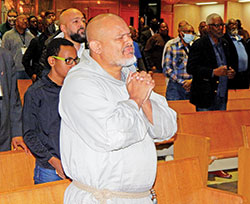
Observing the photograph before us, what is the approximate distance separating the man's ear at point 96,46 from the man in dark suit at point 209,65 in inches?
147

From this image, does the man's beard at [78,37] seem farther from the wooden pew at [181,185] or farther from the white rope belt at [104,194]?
the white rope belt at [104,194]

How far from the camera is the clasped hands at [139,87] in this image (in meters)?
2.32

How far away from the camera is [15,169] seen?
396 cm

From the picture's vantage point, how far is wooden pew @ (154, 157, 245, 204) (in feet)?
12.1

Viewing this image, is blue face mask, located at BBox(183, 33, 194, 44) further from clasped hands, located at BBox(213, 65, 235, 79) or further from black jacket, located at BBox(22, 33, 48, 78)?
black jacket, located at BBox(22, 33, 48, 78)

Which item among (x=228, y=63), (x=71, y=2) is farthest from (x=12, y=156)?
(x=71, y=2)

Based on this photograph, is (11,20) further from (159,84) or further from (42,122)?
(42,122)

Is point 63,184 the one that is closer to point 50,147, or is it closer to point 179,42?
point 50,147

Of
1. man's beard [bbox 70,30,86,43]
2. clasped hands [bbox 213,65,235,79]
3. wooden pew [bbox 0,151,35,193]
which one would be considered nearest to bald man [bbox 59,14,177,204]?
wooden pew [bbox 0,151,35,193]

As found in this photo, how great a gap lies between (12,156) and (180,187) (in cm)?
129

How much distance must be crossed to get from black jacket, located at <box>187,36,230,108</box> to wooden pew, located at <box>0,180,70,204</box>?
→ 10.9 feet

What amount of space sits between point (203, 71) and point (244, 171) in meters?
1.52

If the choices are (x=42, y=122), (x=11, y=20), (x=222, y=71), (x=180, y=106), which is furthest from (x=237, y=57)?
(x=11, y=20)

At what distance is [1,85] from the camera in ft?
12.5
